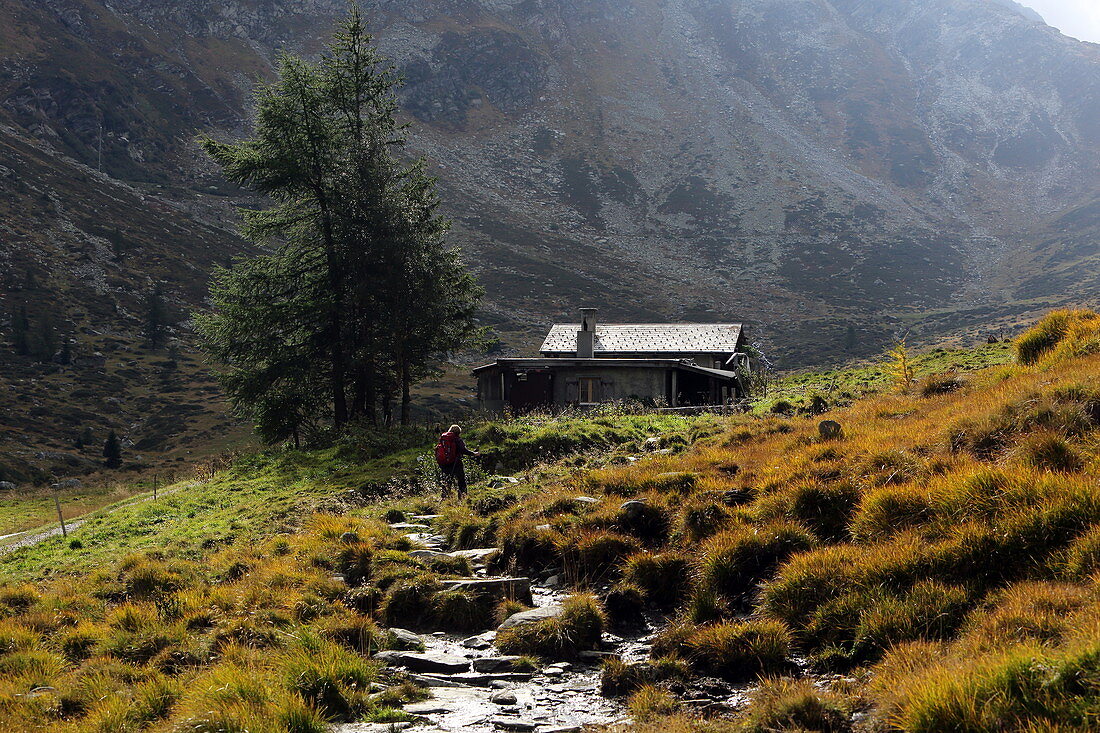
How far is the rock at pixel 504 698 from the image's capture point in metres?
6.63

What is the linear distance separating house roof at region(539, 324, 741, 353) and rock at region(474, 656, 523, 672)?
36.7 meters

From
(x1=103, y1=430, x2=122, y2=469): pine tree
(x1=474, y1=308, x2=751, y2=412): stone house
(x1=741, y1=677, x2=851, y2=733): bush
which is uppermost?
(x1=474, y1=308, x2=751, y2=412): stone house

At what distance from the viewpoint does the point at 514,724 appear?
6.11 meters

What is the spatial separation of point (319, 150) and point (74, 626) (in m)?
25.3

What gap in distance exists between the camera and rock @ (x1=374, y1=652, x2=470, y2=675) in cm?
752

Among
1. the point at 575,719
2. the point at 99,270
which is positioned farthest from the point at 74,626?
the point at 99,270

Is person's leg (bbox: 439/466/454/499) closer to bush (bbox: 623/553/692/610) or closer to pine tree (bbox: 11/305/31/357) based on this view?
bush (bbox: 623/553/692/610)

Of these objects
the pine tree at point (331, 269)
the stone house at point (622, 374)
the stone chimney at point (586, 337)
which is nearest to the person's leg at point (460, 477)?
the pine tree at point (331, 269)

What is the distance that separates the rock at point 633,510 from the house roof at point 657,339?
33.7m

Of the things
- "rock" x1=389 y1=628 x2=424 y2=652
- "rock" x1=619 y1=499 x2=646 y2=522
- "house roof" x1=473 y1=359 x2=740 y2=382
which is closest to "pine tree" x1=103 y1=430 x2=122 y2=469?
"house roof" x1=473 y1=359 x2=740 y2=382

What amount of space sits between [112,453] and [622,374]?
147ft

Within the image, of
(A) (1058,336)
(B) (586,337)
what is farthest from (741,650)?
(B) (586,337)

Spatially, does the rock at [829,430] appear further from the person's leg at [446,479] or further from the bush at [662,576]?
the person's leg at [446,479]

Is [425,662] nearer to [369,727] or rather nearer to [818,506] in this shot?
[369,727]
